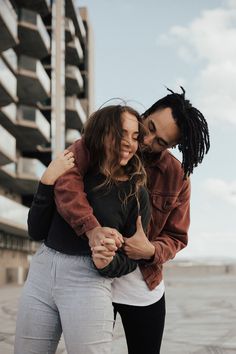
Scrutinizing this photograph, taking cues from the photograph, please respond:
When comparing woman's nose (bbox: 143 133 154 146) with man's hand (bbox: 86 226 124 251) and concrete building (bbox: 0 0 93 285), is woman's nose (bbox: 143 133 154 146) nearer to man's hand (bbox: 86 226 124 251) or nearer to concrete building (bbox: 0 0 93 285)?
man's hand (bbox: 86 226 124 251)

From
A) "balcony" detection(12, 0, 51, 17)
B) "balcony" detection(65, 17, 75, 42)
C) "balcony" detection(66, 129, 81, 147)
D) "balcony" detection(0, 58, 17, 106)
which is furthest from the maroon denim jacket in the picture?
"balcony" detection(66, 129, 81, 147)

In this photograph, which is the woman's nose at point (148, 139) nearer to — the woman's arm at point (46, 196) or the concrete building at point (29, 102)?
the woman's arm at point (46, 196)

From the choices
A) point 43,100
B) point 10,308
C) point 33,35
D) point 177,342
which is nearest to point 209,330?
point 177,342

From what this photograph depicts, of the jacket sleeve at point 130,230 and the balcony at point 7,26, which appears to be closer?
the jacket sleeve at point 130,230

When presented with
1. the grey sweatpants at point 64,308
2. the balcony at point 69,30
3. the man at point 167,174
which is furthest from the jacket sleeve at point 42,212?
the balcony at point 69,30

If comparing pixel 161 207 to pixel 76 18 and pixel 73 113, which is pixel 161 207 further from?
pixel 76 18

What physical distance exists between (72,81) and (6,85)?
606 inches

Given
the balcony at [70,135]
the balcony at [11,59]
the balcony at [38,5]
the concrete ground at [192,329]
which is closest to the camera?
the concrete ground at [192,329]

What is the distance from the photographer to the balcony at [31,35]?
3500 centimetres

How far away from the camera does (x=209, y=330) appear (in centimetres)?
873

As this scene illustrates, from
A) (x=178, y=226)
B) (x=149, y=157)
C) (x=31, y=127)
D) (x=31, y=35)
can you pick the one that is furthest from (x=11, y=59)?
(x=178, y=226)

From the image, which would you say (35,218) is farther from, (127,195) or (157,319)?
(157,319)

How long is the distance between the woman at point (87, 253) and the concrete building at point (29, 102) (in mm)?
28135

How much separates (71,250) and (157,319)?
622 millimetres
